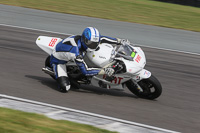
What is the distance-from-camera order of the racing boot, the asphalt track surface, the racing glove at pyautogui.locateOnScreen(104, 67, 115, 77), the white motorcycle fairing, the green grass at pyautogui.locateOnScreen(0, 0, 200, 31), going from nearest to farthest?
the asphalt track surface < the racing glove at pyautogui.locateOnScreen(104, 67, 115, 77) < the white motorcycle fairing < the racing boot < the green grass at pyautogui.locateOnScreen(0, 0, 200, 31)

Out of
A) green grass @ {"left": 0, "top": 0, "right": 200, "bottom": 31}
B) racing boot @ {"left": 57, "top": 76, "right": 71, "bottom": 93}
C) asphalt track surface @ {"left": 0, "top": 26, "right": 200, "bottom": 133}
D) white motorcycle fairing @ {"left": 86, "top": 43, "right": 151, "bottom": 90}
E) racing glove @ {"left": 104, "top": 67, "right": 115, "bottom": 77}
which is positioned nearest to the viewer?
asphalt track surface @ {"left": 0, "top": 26, "right": 200, "bottom": 133}

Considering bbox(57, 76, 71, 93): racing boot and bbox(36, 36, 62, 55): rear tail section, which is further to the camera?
bbox(36, 36, 62, 55): rear tail section

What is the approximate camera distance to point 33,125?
18.8 ft

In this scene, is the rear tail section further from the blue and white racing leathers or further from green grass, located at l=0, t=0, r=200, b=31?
green grass, located at l=0, t=0, r=200, b=31

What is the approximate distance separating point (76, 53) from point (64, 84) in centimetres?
77

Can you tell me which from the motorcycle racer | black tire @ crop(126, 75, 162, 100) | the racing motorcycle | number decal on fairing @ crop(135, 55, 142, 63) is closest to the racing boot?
the motorcycle racer

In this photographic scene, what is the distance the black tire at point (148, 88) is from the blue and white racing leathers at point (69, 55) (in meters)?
0.90

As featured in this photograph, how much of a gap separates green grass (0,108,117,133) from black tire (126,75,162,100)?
2.51 metres

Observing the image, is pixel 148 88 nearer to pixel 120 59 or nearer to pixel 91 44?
pixel 120 59

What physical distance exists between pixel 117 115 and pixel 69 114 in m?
0.96

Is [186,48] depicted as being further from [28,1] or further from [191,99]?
[28,1]

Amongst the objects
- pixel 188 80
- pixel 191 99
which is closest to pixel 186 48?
pixel 188 80

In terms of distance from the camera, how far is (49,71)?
882 centimetres

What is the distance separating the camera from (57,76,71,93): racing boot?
8.45m
